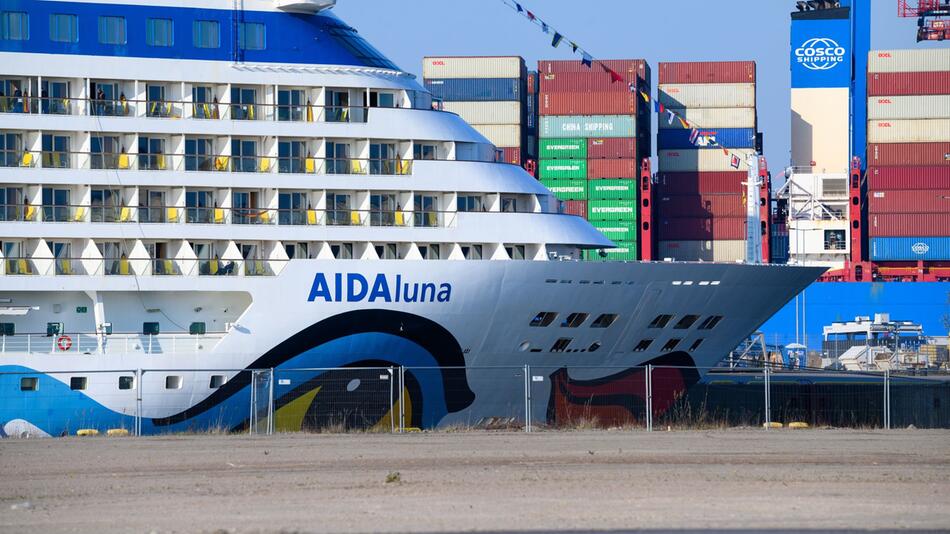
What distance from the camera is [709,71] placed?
75.3 metres

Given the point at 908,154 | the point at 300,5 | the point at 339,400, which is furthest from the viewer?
the point at 908,154

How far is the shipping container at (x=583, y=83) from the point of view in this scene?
238ft

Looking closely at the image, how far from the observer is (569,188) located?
7300 cm

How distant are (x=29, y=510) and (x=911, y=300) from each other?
68.2m

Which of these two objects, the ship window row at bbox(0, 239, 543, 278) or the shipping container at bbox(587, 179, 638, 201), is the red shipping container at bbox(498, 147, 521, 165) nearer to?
the shipping container at bbox(587, 179, 638, 201)

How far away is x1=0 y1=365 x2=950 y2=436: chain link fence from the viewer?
29.1 m

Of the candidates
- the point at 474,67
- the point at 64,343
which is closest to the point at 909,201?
the point at 474,67

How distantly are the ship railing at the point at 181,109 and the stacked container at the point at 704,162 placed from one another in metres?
44.8

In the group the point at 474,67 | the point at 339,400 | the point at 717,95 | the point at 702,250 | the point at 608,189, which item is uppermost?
the point at 474,67

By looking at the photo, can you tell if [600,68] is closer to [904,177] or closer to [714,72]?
[714,72]

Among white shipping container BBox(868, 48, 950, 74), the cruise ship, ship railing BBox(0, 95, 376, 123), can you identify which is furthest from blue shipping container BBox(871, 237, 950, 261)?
ship railing BBox(0, 95, 376, 123)

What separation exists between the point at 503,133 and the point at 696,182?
35.1 ft

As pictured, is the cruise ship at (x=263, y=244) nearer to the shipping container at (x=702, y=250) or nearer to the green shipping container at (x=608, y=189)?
the green shipping container at (x=608, y=189)

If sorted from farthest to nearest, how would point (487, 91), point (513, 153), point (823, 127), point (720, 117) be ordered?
point (823, 127) < point (720, 117) < point (487, 91) < point (513, 153)
